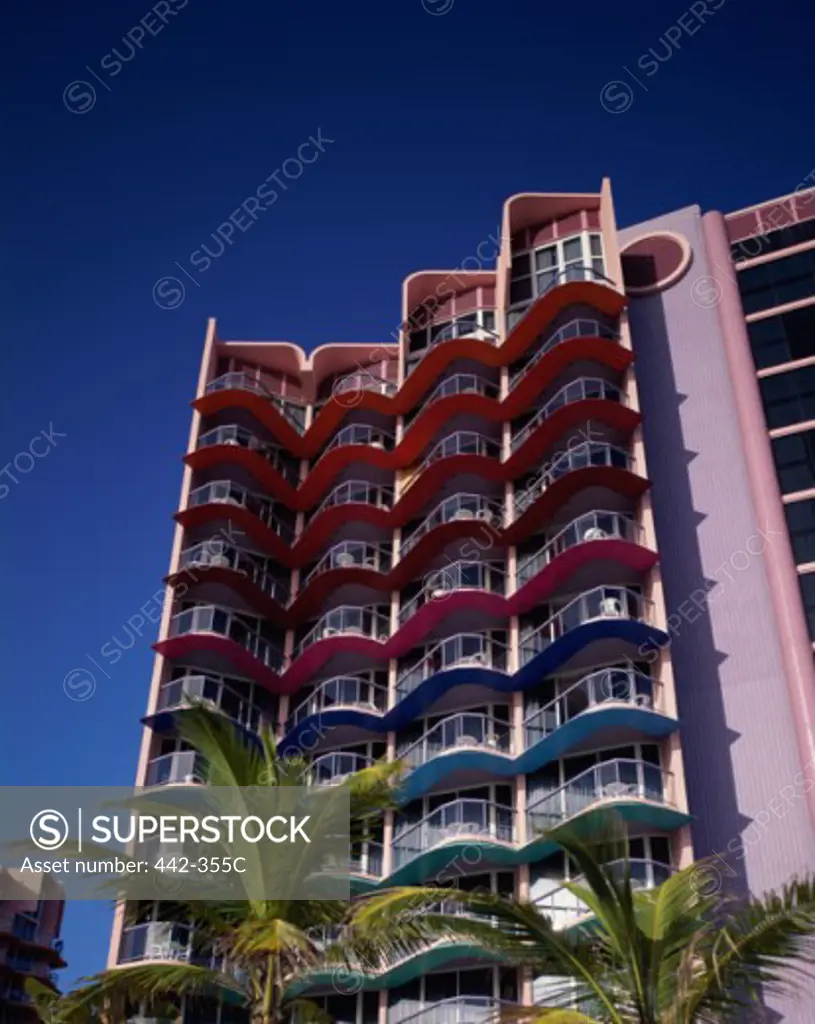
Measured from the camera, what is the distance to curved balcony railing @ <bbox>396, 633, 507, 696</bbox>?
1379 inches

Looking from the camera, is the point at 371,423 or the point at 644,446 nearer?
the point at 644,446

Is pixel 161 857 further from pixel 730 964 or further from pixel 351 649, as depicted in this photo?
pixel 351 649

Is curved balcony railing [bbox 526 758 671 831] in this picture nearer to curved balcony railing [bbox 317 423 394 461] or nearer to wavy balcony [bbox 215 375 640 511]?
wavy balcony [bbox 215 375 640 511]

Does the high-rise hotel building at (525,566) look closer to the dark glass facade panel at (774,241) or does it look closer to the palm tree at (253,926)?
the dark glass facade panel at (774,241)

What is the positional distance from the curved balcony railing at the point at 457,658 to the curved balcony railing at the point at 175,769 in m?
6.55

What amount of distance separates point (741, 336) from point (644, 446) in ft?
17.0

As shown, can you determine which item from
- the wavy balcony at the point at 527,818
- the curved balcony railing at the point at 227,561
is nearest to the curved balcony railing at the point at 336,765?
the wavy balcony at the point at 527,818

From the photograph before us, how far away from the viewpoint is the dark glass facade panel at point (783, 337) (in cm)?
3853

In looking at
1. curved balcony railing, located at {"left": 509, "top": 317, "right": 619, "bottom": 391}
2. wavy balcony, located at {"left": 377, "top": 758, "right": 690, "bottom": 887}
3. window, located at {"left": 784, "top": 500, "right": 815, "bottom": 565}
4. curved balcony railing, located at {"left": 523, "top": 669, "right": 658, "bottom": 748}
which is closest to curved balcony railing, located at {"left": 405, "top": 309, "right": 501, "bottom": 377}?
curved balcony railing, located at {"left": 509, "top": 317, "right": 619, "bottom": 391}

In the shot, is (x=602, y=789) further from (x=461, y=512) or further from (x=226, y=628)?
(x=226, y=628)

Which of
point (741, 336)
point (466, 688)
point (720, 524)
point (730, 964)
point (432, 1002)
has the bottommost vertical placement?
point (730, 964)

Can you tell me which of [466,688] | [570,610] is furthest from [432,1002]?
[570,610]

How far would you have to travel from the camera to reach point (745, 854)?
29.7 meters

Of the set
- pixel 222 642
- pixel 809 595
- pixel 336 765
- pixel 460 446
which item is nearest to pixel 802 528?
pixel 809 595
